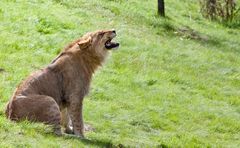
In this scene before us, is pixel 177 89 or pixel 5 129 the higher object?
pixel 5 129

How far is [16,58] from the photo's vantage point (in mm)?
15266

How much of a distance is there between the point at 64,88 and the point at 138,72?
21.3 feet

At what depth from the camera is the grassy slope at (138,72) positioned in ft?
40.8

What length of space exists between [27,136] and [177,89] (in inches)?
300

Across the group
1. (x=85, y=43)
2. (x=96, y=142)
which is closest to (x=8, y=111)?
(x=96, y=142)

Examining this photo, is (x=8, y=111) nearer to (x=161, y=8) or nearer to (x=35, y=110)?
(x=35, y=110)

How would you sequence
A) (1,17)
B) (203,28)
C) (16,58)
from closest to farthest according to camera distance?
(16,58), (1,17), (203,28)

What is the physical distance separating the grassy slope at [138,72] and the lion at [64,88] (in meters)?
0.30

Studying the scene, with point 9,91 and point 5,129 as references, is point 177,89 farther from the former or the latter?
point 5,129

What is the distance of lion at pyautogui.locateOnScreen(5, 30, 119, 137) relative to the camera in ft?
32.9

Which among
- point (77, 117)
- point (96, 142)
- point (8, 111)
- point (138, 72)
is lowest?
point (138, 72)

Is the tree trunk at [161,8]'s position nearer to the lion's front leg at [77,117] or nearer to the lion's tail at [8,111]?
the lion's front leg at [77,117]

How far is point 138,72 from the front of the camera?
1706 cm

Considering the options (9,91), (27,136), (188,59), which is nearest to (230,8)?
(188,59)
